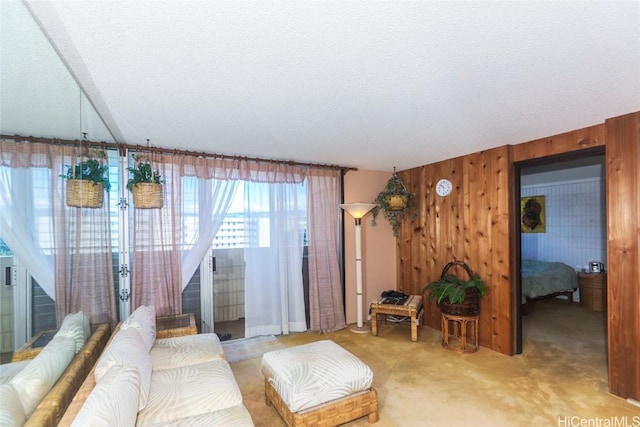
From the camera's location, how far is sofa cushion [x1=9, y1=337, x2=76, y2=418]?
1.19 m

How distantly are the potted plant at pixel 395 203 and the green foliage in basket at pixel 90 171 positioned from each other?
3.15m

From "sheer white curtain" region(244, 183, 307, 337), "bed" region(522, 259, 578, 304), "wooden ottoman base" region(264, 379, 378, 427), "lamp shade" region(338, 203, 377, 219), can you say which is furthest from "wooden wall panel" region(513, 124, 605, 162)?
"wooden ottoman base" region(264, 379, 378, 427)

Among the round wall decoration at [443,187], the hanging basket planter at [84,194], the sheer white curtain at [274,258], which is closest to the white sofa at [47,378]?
the hanging basket planter at [84,194]

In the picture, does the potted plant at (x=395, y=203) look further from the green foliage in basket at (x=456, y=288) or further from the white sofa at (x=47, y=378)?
the white sofa at (x=47, y=378)

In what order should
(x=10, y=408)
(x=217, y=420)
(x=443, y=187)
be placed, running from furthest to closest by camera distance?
(x=443, y=187) < (x=217, y=420) < (x=10, y=408)

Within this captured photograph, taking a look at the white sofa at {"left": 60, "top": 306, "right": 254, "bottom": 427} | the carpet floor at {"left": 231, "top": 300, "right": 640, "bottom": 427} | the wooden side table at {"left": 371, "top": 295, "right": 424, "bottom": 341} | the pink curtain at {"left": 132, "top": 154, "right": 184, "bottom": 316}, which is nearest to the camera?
the white sofa at {"left": 60, "top": 306, "right": 254, "bottom": 427}

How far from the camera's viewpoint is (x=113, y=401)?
1328 millimetres

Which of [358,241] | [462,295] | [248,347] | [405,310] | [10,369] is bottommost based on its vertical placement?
[248,347]

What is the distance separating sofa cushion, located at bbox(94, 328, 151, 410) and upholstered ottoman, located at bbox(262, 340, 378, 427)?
0.82m

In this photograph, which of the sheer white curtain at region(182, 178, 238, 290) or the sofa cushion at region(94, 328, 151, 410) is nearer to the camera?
the sofa cushion at region(94, 328, 151, 410)

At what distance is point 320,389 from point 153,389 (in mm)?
1028

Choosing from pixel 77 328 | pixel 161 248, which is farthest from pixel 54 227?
pixel 161 248

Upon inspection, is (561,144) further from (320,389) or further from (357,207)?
(320,389)

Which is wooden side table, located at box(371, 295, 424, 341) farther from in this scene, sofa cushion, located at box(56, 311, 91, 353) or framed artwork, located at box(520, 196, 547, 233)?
framed artwork, located at box(520, 196, 547, 233)
